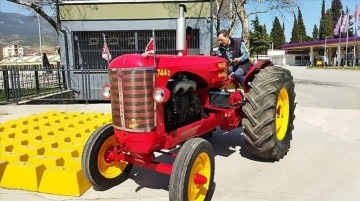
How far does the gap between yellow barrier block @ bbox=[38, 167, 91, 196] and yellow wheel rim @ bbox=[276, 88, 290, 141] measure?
2.95 meters

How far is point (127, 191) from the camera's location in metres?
4.09

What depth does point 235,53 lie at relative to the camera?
209 inches

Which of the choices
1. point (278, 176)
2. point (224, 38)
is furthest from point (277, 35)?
point (278, 176)

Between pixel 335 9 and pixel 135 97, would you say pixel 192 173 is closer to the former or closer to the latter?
pixel 135 97

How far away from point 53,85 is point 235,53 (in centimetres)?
1029

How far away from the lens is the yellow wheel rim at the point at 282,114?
5.34m

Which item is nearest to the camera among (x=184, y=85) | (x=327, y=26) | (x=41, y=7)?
(x=184, y=85)

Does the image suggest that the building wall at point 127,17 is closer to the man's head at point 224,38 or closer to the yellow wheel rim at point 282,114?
the man's head at point 224,38

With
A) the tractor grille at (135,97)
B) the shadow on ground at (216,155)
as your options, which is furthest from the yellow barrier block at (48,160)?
the tractor grille at (135,97)

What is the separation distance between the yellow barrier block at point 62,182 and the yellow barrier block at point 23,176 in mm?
84

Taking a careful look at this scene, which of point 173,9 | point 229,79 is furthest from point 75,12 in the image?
point 229,79

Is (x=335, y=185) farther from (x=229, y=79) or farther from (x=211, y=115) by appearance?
(x=229, y=79)

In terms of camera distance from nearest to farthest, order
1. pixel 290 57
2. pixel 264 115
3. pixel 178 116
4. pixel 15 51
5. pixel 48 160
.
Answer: pixel 178 116
pixel 48 160
pixel 264 115
pixel 15 51
pixel 290 57

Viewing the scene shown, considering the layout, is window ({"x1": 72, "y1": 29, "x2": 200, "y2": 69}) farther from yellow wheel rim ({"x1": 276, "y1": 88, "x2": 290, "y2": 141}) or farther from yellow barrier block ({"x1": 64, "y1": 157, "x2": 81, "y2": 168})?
yellow barrier block ({"x1": 64, "y1": 157, "x2": 81, "y2": 168})
